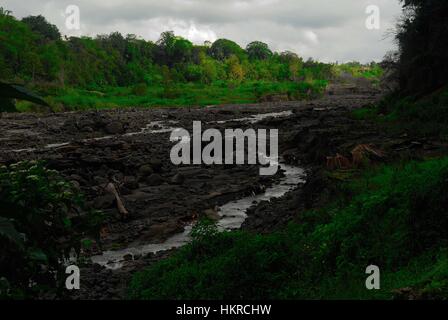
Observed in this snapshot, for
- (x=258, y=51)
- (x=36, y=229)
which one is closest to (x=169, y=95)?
(x=36, y=229)

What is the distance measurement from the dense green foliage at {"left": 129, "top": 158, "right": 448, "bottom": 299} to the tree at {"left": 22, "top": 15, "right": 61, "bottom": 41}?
90.4 metres

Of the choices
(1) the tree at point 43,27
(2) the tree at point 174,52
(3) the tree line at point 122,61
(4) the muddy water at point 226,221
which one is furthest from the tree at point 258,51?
(4) the muddy water at point 226,221

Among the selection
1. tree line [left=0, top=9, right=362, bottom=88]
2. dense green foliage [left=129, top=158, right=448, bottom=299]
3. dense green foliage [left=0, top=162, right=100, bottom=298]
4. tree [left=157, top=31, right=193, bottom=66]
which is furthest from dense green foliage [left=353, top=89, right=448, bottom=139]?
tree [left=157, top=31, right=193, bottom=66]

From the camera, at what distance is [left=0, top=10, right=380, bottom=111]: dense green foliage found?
213 ft

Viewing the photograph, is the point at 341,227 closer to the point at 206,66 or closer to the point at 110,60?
the point at 110,60

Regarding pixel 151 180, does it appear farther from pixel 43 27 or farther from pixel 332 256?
pixel 43 27

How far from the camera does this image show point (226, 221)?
14.9 m

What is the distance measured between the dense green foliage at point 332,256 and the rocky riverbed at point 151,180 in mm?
1655

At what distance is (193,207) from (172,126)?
25.9 m

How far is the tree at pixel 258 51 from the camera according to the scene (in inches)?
5817
